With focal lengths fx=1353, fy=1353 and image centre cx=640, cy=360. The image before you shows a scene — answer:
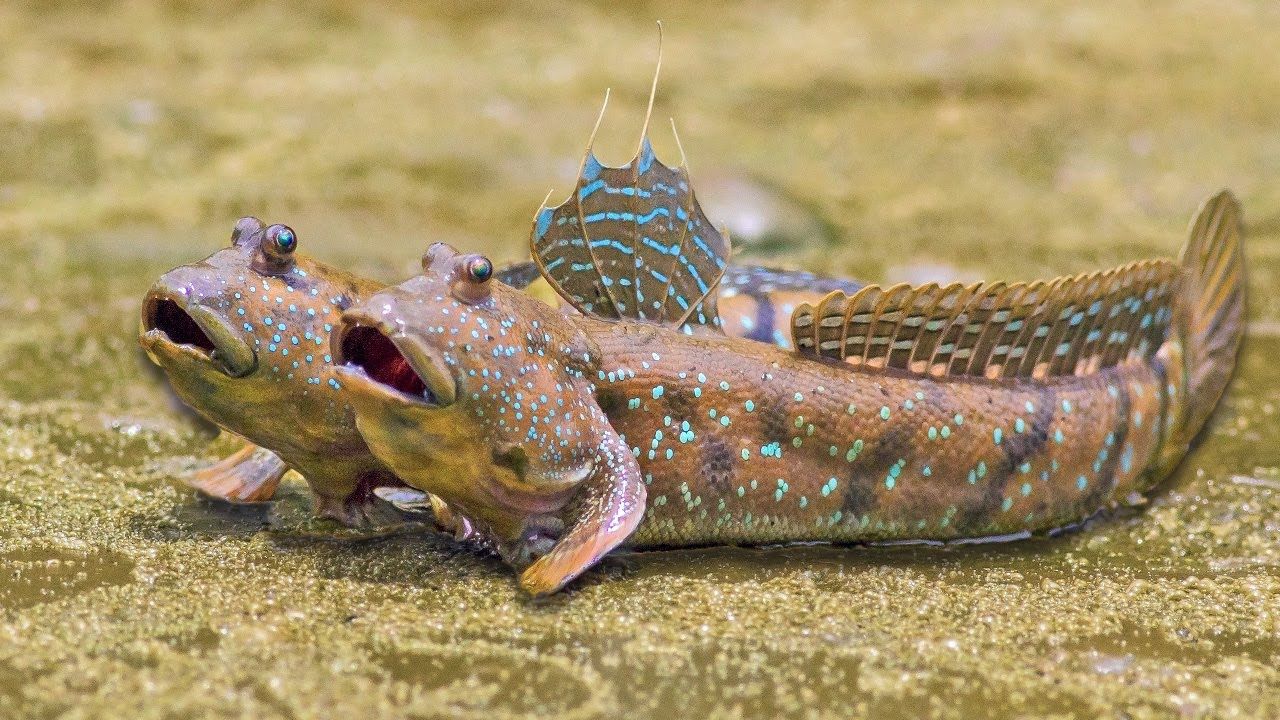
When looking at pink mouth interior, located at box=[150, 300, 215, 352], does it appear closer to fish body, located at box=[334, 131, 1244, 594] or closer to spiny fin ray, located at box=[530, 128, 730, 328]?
fish body, located at box=[334, 131, 1244, 594]

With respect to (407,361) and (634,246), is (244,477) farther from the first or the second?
(634,246)

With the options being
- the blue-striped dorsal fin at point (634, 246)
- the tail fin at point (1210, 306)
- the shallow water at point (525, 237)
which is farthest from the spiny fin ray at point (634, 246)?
the tail fin at point (1210, 306)

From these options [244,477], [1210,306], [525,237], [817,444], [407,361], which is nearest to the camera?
[407,361]

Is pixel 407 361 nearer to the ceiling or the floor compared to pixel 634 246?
nearer to the floor

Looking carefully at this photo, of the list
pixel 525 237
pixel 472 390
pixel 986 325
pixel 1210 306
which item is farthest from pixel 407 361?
pixel 525 237

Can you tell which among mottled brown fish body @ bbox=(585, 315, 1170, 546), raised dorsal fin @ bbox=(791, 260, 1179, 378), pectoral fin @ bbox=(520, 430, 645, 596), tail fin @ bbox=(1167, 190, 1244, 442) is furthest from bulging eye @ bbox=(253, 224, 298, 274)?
tail fin @ bbox=(1167, 190, 1244, 442)
